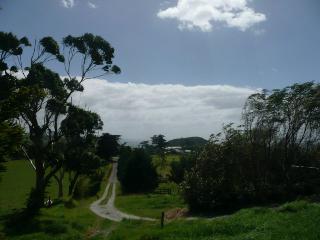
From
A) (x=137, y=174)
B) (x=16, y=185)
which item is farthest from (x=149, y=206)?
(x=16, y=185)

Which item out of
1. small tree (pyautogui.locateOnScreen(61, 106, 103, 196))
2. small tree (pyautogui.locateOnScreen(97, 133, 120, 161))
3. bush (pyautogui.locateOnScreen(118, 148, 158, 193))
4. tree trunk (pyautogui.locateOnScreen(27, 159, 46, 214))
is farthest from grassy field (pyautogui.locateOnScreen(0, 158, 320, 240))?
small tree (pyautogui.locateOnScreen(97, 133, 120, 161))

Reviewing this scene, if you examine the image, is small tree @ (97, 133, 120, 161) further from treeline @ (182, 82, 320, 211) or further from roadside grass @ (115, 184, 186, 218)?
treeline @ (182, 82, 320, 211)

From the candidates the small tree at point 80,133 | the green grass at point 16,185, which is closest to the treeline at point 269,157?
the small tree at point 80,133

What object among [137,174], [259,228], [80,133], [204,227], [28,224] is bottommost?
[28,224]

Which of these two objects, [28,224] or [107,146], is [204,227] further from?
[107,146]

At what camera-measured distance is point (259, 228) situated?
62.1 feet

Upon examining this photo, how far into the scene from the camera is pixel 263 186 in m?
35.4

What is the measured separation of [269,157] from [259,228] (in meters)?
18.4

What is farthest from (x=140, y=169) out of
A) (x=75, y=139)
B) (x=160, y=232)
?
(x=160, y=232)

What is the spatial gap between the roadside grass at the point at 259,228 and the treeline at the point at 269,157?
11289 mm

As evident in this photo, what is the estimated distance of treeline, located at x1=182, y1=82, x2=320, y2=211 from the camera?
3578 centimetres

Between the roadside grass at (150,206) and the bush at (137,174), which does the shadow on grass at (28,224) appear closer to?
the roadside grass at (150,206)

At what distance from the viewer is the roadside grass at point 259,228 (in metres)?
17.1

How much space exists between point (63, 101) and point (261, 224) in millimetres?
19198
